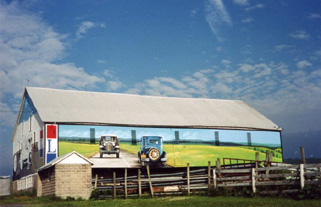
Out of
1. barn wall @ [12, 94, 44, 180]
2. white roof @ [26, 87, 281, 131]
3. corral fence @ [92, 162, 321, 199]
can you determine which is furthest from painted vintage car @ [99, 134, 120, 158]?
corral fence @ [92, 162, 321, 199]

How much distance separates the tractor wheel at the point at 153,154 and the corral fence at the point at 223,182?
823 centimetres

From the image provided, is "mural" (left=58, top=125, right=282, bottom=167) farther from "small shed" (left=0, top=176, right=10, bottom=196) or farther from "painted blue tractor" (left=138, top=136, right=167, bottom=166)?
"small shed" (left=0, top=176, right=10, bottom=196)

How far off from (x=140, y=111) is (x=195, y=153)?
291 inches

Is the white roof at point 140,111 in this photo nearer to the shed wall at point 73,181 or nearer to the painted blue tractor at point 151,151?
the painted blue tractor at point 151,151

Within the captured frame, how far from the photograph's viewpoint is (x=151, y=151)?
42438 mm

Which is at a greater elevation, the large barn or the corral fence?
the large barn

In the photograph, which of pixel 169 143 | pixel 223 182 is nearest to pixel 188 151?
pixel 169 143

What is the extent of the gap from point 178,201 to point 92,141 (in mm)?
18478

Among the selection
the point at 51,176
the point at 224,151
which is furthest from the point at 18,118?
the point at 224,151

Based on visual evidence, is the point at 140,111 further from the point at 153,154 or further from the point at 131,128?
the point at 153,154

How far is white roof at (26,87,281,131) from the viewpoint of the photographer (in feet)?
140

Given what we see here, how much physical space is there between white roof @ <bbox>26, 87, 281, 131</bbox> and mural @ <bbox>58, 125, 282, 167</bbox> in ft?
2.40

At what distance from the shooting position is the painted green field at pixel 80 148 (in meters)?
39.5

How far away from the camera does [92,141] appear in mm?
41219
